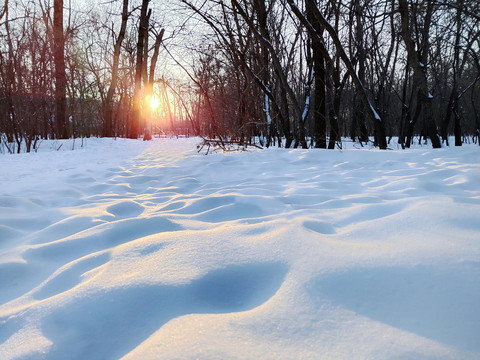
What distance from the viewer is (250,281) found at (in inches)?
33.7

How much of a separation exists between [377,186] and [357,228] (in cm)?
111

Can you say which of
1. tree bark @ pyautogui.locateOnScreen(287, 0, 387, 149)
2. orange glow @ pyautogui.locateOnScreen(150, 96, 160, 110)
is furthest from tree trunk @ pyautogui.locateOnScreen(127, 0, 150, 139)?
tree bark @ pyautogui.locateOnScreen(287, 0, 387, 149)

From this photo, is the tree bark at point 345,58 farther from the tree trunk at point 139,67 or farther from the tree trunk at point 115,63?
the tree trunk at point 115,63

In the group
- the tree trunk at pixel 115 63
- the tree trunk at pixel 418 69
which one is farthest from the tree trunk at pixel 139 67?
the tree trunk at pixel 418 69

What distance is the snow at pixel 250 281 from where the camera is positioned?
0.59m

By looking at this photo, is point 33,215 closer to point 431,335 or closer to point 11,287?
point 11,287

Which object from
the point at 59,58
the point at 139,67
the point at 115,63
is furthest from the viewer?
the point at 115,63

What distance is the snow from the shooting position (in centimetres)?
59

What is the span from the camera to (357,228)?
1.22 meters

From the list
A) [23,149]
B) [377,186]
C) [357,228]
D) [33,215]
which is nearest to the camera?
[357,228]

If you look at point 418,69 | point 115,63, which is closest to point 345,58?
point 418,69

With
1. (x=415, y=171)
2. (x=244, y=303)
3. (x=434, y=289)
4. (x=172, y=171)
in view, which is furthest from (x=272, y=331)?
(x=172, y=171)

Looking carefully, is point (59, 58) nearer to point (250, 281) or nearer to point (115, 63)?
point (115, 63)

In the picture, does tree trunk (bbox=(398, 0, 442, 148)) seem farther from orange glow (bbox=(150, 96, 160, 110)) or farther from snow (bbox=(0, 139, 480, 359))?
orange glow (bbox=(150, 96, 160, 110))
